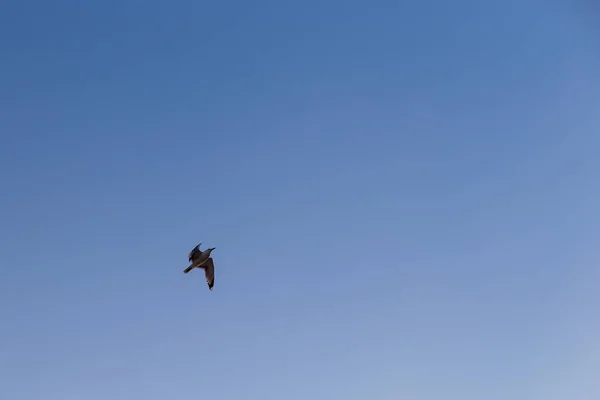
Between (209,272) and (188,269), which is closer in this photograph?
(188,269)

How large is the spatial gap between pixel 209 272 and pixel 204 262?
97 centimetres

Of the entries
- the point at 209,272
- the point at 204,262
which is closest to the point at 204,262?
the point at 204,262

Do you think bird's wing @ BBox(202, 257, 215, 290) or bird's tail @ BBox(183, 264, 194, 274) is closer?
bird's tail @ BBox(183, 264, 194, 274)

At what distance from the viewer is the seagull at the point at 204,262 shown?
3441cm

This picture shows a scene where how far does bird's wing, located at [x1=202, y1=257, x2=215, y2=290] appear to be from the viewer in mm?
35531

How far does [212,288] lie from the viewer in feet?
116

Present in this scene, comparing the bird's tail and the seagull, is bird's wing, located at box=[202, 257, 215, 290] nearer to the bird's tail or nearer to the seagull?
the seagull

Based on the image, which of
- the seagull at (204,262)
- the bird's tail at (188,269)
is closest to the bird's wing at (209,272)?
the seagull at (204,262)

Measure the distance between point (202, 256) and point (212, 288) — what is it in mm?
2429

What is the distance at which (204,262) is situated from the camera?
35.2 m

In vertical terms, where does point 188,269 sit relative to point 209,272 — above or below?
below

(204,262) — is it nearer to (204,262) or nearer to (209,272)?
(204,262)

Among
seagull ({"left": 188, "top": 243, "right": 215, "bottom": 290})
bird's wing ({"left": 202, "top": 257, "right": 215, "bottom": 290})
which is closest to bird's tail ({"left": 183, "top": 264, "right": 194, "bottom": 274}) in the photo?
seagull ({"left": 188, "top": 243, "right": 215, "bottom": 290})

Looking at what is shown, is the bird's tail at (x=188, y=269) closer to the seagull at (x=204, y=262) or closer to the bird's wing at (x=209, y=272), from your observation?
the seagull at (x=204, y=262)
